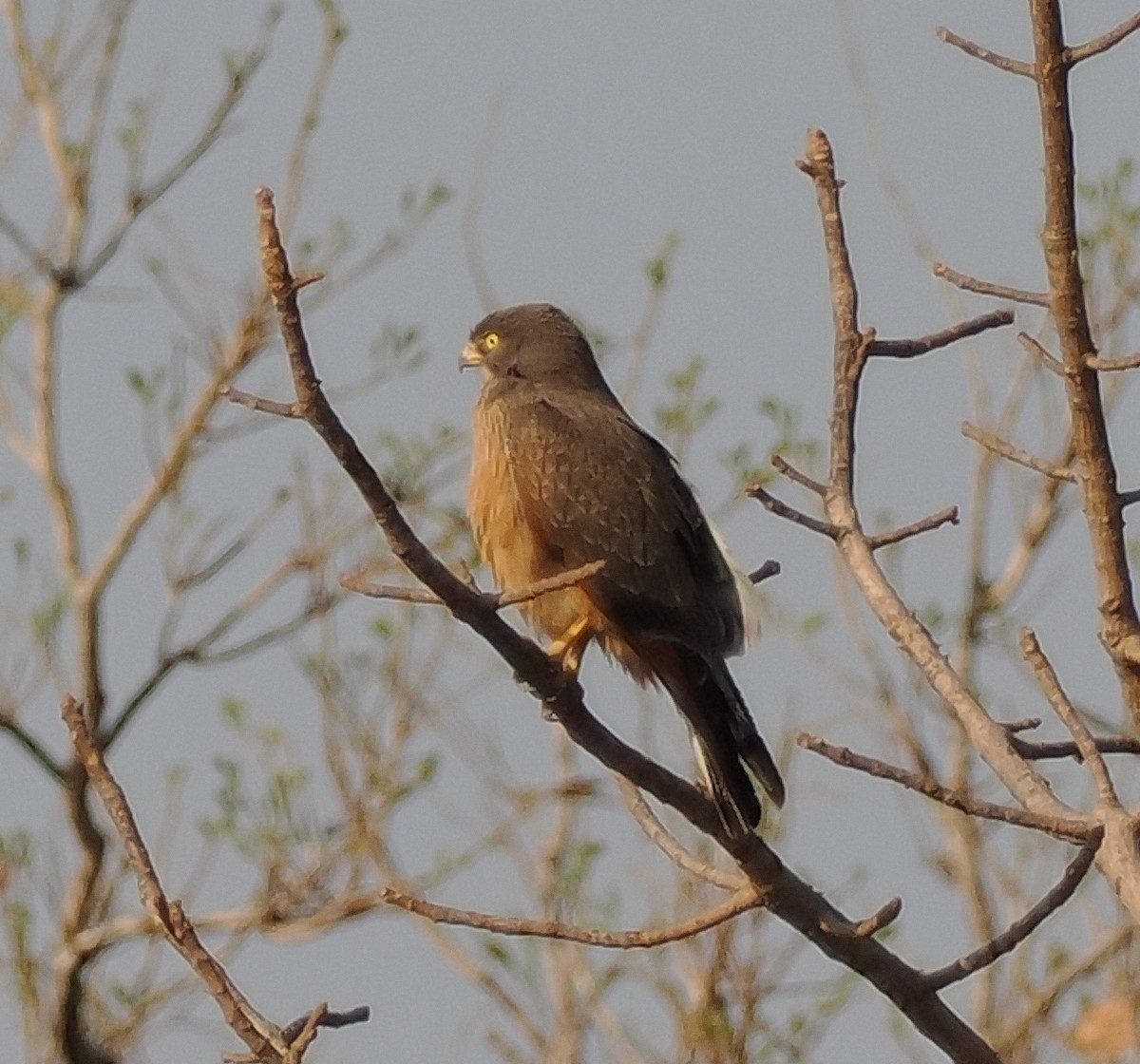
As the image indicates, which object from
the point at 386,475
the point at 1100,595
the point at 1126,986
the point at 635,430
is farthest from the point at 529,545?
the point at 386,475

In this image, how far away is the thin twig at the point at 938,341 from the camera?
11.3ft

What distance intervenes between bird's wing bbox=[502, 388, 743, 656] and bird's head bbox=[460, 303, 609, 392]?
461mm

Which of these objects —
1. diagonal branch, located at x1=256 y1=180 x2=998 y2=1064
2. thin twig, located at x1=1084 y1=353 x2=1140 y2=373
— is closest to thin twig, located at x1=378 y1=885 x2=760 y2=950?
diagonal branch, located at x1=256 y1=180 x2=998 y2=1064

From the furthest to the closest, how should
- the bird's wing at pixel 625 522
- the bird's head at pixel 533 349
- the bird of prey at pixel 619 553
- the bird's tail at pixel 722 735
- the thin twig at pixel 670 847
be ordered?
1. the bird's head at pixel 533 349
2. the bird's wing at pixel 625 522
3. the bird of prey at pixel 619 553
4. the bird's tail at pixel 722 735
5. the thin twig at pixel 670 847

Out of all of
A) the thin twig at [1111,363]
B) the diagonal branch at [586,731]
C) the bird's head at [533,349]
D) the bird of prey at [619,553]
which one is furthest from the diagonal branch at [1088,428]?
the bird's head at [533,349]

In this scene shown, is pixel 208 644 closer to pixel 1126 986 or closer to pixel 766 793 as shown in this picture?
pixel 1126 986

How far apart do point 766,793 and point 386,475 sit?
4.66 metres

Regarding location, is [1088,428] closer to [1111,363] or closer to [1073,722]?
[1111,363]

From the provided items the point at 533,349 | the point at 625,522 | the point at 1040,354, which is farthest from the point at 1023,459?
the point at 533,349

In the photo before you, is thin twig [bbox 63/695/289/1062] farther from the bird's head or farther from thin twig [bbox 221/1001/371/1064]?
the bird's head

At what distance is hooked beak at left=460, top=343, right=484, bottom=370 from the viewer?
5.43 meters

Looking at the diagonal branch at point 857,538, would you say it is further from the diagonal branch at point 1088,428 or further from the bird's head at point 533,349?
the bird's head at point 533,349

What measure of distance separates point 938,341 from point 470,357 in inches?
85.3

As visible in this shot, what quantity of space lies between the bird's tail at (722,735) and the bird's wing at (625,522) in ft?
0.18
